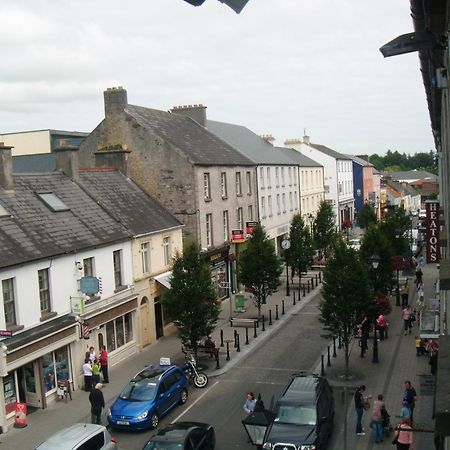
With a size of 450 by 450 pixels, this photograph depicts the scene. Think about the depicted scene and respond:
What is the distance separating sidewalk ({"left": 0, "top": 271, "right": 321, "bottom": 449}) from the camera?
60.0 feet

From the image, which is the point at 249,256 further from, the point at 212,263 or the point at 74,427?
the point at 74,427

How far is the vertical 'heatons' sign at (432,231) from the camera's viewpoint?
24.3 m

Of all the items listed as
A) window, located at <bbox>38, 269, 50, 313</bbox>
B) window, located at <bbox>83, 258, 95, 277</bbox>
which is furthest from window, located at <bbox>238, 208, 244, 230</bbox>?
window, located at <bbox>38, 269, 50, 313</bbox>

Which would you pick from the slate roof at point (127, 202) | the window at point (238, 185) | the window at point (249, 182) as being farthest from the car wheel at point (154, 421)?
the window at point (249, 182)

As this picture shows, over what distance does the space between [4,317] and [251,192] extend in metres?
Result: 27.8

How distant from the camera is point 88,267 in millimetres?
24266

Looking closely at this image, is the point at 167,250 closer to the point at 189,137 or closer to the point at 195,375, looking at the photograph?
the point at 195,375

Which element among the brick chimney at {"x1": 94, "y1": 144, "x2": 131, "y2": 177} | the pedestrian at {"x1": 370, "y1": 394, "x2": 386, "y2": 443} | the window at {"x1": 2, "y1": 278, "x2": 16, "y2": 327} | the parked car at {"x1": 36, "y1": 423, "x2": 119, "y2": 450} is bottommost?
the pedestrian at {"x1": 370, "y1": 394, "x2": 386, "y2": 443}

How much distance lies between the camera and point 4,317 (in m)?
19.1

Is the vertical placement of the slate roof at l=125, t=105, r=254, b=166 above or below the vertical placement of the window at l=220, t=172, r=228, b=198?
above

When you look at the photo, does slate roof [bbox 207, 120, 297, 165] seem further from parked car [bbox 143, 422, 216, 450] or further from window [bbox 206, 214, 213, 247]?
parked car [bbox 143, 422, 216, 450]

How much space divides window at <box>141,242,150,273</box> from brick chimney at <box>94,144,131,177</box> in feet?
21.4

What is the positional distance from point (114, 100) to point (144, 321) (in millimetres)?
14760

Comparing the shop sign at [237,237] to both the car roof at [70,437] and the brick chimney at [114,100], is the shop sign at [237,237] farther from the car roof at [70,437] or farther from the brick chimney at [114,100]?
the car roof at [70,437]
